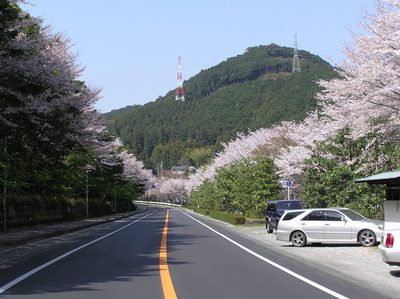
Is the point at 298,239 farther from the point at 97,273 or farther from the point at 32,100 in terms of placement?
the point at 32,100

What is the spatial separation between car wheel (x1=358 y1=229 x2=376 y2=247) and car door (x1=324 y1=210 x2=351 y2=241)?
1.41ft

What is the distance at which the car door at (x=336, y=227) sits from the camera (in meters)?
20.1

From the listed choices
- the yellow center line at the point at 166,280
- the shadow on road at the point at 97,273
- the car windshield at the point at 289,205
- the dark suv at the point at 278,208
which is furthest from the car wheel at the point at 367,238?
the car windshield at the point at 289,205

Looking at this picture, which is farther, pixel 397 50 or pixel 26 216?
pixel 26 216

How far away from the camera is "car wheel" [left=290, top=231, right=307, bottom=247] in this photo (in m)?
20.9

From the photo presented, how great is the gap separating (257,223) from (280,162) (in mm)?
5072

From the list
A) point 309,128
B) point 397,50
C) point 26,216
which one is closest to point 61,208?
point 26,216

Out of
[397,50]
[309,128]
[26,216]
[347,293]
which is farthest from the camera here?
[309,128]

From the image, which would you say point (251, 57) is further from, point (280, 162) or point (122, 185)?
point (280, 162)

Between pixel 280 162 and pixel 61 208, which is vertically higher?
pixel 280 162

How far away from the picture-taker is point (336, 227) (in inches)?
797

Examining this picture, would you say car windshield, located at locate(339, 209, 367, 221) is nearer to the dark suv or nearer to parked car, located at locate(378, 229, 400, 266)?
the dark suv

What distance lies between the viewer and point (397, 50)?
52.7ft

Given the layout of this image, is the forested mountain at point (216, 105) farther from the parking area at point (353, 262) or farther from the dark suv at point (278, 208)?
the parking area at point (353, 262)
